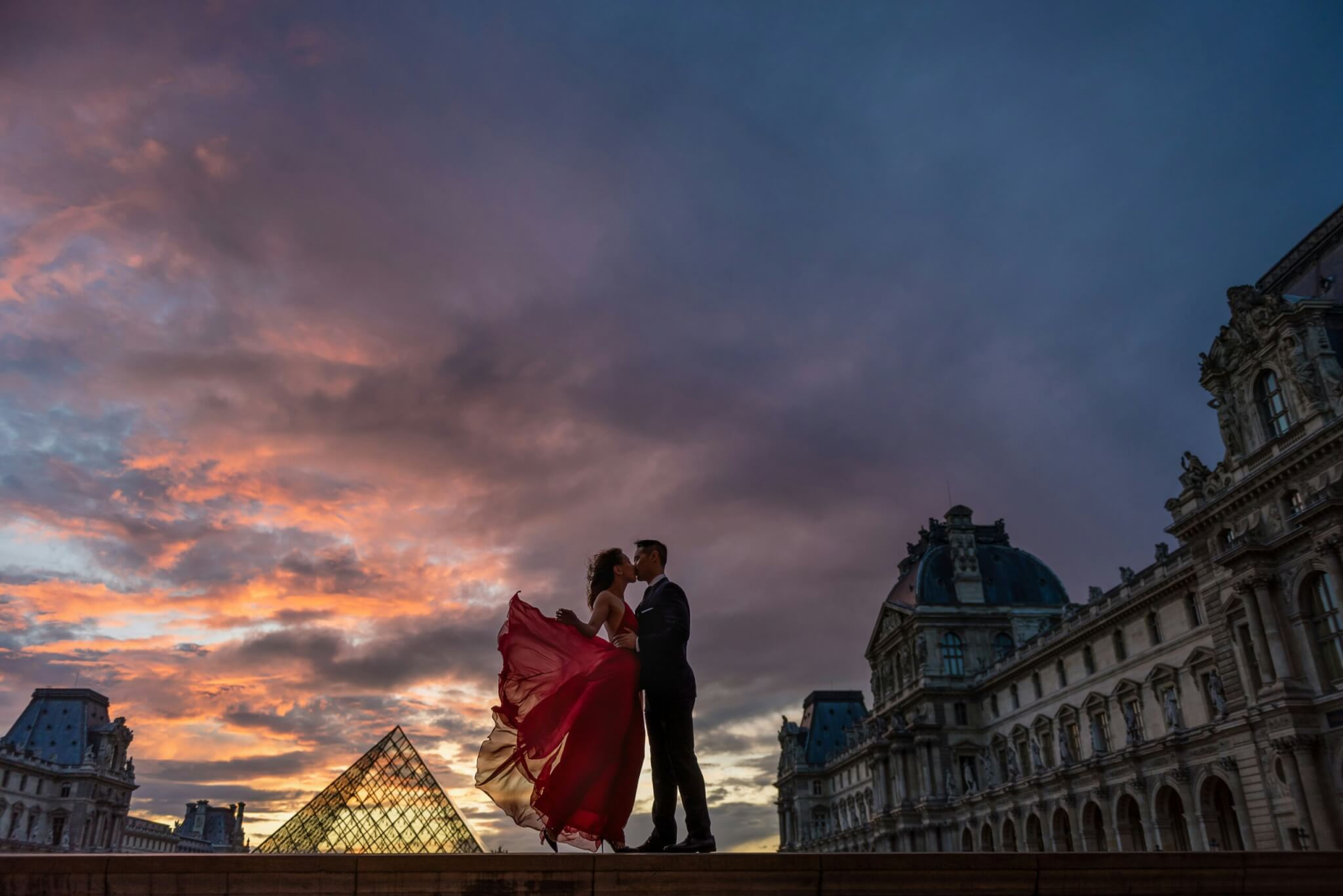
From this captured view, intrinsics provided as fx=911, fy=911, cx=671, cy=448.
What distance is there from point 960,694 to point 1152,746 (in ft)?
77.9

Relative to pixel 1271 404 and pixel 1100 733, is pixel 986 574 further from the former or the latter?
pixel 1271 404

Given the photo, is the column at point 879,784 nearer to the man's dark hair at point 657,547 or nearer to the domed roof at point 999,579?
the domed roof at point 999,579

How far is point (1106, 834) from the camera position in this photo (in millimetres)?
45594

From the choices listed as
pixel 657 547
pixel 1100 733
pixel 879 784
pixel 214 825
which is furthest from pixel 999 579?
pixel 214 825

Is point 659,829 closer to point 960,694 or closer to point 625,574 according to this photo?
point 625,574

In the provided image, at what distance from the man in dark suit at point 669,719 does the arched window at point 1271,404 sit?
32.5 meters

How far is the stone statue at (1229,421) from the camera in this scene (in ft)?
114

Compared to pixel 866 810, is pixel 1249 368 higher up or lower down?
higher up

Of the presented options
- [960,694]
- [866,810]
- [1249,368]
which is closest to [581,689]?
[1249,368]

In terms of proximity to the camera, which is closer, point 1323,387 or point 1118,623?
point 1323,387

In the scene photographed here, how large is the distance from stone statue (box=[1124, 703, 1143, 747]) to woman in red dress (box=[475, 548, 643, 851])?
140ft

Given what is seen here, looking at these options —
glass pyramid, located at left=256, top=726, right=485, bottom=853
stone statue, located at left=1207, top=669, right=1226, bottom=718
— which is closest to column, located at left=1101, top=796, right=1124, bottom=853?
stone statue, located at left=1207, top=669, right=1226, bottom=718

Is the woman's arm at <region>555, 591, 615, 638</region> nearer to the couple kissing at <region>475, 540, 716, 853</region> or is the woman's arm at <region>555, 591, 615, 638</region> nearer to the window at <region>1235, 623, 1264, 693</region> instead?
the couple kissing at <region>475, 540, 716, 853</region>

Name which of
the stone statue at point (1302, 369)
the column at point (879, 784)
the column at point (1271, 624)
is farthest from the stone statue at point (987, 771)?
the stone statue at point (1302, 369)
